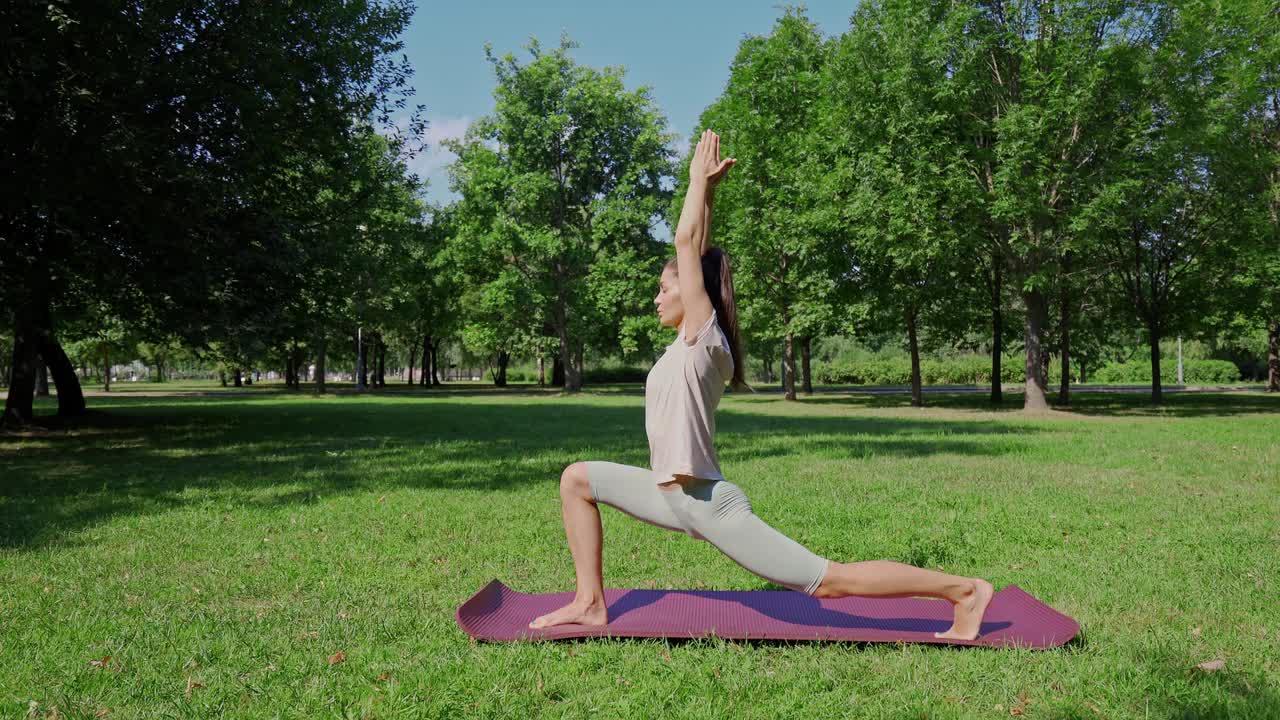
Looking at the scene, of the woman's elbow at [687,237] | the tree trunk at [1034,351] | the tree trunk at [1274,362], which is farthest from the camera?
the tree trunk at [1274,362]

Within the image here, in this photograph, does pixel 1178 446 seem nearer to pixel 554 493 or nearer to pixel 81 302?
pixel 554 493

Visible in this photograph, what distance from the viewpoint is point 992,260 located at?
27.4m

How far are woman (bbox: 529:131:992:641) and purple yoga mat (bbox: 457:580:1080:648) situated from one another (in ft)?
1.52

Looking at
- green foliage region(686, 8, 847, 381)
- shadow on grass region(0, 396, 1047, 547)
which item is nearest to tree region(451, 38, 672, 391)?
green foliage region(686, 8, 847, 381)

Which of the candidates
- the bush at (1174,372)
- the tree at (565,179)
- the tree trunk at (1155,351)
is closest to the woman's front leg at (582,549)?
the tree trunk at (1155,351)

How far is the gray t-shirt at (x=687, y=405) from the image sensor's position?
371cm

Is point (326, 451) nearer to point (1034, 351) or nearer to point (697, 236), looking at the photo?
point (697, 236)

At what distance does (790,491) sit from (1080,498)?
3.01 meters

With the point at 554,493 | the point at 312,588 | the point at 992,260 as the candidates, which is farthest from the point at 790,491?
the point at 992,260

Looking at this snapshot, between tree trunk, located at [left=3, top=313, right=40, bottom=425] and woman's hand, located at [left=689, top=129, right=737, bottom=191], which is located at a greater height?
woman's hand, located at [left=689, top=129, right=737, bottom=191]

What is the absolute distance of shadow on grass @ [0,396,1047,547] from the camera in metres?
9.22

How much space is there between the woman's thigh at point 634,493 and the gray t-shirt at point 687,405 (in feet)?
0.51

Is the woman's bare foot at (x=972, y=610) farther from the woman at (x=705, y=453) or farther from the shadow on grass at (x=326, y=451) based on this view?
the shadow on grass at (x=326, y=451)

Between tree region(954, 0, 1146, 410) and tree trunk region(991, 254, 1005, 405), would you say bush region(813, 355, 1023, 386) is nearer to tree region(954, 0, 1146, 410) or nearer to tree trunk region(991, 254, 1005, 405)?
tree trunk region(991, 254, 1005, 405)
